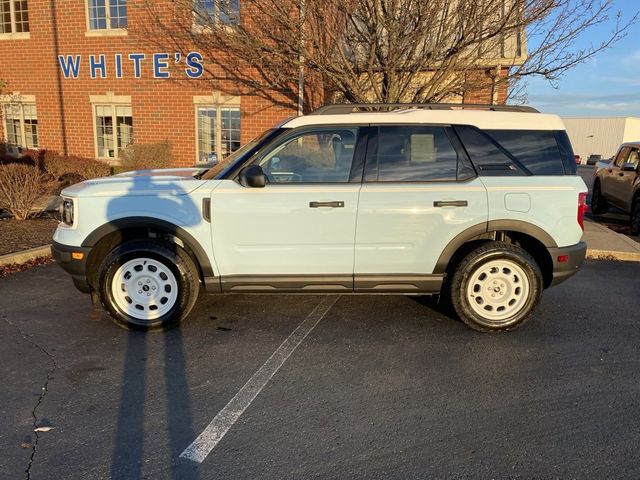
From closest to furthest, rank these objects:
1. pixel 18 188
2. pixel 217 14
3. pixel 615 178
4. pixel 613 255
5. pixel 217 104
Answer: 1. pixel 613 255
2. pixel 18 188
3. pixel 217 14
4. pixel 615 178
5. pixel 217 104

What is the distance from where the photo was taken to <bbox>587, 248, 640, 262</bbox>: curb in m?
7.33

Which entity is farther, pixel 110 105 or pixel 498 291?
pixel 110 105

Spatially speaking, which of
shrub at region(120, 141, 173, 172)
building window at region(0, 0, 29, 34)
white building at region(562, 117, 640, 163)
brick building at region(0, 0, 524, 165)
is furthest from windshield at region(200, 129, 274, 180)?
white building at region(562, 117, 640, 163)

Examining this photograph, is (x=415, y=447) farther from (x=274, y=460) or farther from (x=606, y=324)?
(x=606, y=324)

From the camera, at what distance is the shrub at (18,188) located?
7.80m

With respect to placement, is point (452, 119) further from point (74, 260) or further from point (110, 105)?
point (110, 105)

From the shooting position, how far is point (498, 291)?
173 inches

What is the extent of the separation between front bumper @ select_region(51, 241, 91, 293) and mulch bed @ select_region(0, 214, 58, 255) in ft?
9.23

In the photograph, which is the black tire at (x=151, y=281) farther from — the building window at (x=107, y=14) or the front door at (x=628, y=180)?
the building window at (x=107, y=14)

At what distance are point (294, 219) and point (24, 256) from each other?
14.1ft

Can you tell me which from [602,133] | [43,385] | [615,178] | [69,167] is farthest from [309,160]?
[602,133]

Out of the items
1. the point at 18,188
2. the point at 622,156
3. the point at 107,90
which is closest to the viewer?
the point at 18,188

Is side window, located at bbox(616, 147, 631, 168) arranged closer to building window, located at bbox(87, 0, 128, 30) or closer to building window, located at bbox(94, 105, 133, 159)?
building window, located at bbox(94, 105, 133, 159)

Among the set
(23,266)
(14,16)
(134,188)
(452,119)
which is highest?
(14,16)
